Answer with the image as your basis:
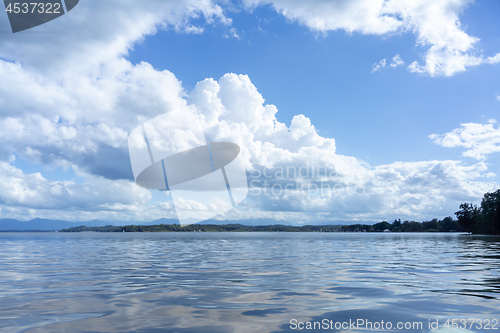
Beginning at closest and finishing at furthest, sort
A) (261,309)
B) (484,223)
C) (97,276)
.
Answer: (261,309) → (97,276) → (484,223)

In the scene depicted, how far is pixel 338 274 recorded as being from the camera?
2627 centimetres

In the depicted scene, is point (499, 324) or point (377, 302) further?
point (377, 302)

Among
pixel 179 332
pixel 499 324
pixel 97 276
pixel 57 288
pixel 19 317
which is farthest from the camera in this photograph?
pixel 97 276

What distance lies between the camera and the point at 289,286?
20.7 m

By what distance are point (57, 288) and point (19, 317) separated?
767cm

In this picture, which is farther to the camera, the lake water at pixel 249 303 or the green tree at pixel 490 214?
the green tree at pixel 490 214

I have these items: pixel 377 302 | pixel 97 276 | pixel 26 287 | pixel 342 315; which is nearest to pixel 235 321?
pixel 342 315

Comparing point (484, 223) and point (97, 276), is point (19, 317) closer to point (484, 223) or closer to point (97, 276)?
point (97, 276)

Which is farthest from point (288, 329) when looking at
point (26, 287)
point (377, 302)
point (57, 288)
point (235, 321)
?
point (26, 287)

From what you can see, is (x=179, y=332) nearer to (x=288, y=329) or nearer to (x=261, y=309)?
(x=288, y=329)

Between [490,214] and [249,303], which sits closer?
[249,303]

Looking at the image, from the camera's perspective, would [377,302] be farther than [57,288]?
No

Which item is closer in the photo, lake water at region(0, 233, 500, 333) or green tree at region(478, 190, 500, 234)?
lake water at region(0, 233, 500, 333)

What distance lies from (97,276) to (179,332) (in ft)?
55.1
